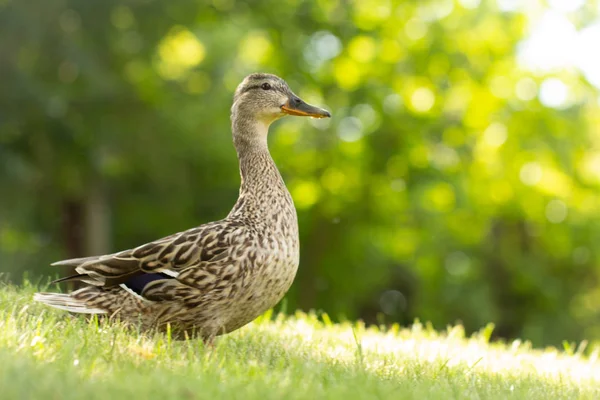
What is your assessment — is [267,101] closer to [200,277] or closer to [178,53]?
[200,277]

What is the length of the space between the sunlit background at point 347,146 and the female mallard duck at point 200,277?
1058cm

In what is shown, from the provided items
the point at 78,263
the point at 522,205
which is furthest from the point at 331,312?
the point at 78,263

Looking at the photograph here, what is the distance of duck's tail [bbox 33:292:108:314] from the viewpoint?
18.3ft

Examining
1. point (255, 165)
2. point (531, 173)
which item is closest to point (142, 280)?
point (255, 165)

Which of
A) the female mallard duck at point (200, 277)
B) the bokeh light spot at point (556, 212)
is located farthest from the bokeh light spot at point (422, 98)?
the female mallard duck at point (200, 277)

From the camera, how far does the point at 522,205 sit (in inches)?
968

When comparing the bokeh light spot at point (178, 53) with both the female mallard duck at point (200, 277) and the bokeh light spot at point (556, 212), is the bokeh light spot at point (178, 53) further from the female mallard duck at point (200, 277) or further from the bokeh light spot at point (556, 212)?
the female mallard duck at point (200, 277)

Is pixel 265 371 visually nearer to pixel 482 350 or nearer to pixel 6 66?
pixel 482 350

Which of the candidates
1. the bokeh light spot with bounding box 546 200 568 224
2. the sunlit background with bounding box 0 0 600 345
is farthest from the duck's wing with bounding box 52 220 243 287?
the bokeh light spot with bounding box 546 200 568 224

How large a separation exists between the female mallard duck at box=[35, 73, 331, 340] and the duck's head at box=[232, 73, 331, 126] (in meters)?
0.89

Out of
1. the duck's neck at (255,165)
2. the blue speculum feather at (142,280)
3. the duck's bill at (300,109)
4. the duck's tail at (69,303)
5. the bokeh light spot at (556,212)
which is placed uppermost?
the duck's bill at (300,109)

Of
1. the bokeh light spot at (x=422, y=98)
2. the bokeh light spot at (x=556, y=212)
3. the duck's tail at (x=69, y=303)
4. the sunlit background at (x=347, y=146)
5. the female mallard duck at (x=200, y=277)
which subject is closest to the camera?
the female mallard duck at (x=200, y=277)

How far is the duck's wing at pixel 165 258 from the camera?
551 centimetres

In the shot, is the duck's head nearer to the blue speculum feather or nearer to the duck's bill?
the duck's bill
